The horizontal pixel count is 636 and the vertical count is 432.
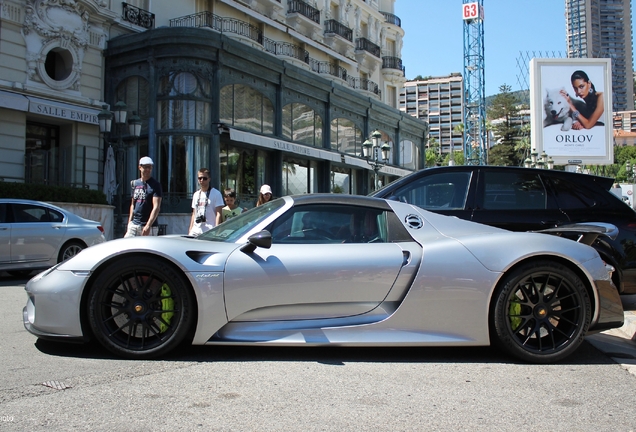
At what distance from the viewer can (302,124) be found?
27703 millimetres

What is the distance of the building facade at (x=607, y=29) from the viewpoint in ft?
613

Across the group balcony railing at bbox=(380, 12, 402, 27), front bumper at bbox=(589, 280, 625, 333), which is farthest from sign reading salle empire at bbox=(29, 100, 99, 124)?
balcony railing at bbox=(380, 12, 402, 27)

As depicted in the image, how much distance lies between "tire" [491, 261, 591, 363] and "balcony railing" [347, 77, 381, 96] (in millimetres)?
35055

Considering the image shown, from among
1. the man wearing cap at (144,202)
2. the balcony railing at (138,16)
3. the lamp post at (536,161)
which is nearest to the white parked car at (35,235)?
the man wearing cap at (144,202)

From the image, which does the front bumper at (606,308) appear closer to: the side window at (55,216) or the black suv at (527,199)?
the black suv at (527,199)

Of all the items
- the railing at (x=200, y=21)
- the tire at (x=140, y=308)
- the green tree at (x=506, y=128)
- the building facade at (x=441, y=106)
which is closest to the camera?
the tire at (x=140, y=308)

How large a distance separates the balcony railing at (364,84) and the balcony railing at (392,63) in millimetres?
2791

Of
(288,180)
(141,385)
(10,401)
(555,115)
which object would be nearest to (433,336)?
(141,385)

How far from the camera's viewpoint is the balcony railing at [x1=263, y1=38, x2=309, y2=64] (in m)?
30.1

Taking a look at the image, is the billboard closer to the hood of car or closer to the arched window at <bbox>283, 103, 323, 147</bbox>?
the arched window at <bbox>283, 103, 323, 147</bbox>

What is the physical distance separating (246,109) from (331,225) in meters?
20.1

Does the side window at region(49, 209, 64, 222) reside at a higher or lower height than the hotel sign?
lower

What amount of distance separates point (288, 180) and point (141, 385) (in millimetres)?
23959

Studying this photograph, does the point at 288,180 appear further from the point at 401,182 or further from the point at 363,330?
the point at 363,330
